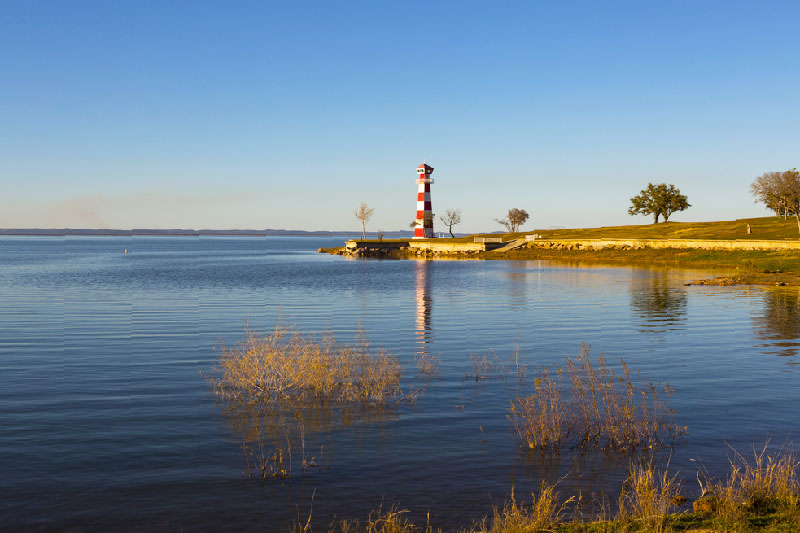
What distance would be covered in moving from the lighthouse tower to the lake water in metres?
98.9

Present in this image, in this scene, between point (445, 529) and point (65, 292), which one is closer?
point (445, 529)

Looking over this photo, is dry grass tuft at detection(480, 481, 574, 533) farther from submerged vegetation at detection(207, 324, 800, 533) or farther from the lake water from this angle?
the lake water

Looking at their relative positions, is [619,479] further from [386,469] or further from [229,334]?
[229,334]

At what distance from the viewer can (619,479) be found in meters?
12.5

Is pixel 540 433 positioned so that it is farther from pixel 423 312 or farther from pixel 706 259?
pixel 706 259

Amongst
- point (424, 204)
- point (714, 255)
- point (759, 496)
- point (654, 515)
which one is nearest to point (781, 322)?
point (759, 496)

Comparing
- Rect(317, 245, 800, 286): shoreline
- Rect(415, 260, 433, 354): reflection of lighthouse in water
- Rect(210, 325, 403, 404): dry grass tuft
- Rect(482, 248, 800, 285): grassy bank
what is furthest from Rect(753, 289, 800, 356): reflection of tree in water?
Rect(210, 325, 403, 404): dry grass tuft

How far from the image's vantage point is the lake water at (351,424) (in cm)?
1159

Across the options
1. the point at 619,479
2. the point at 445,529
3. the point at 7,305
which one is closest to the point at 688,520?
the point at 619,479

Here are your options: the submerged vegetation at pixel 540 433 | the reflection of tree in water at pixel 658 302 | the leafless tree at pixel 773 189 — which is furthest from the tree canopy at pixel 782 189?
the submerged vegetation at pixel 540 433

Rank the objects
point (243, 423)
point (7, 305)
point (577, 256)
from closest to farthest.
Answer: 1. point (243, 423)
2. point (7, 305)
3. point (577, 256)

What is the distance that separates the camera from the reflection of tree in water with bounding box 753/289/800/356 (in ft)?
90.7

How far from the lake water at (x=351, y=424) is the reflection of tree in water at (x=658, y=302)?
370 millimetres

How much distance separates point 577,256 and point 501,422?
313 feet
